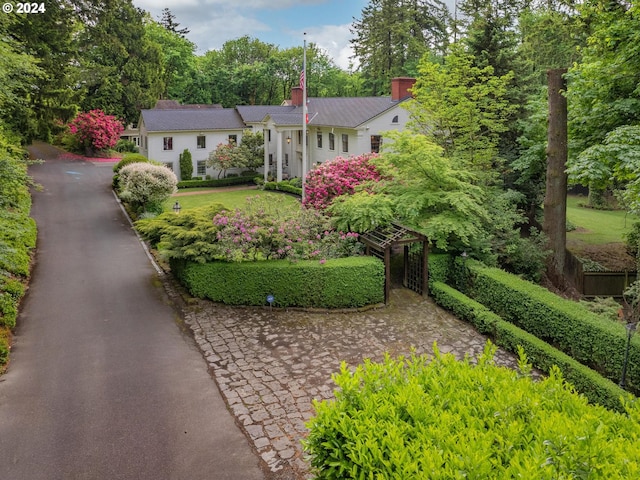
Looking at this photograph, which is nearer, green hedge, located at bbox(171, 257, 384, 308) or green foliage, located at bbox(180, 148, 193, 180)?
green hedge, located at bbox(171, 257, 384, 308)

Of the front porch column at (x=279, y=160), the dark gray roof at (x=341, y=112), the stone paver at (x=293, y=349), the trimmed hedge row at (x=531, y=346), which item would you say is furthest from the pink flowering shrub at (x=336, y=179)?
the front porch column at (x=279, y=160)

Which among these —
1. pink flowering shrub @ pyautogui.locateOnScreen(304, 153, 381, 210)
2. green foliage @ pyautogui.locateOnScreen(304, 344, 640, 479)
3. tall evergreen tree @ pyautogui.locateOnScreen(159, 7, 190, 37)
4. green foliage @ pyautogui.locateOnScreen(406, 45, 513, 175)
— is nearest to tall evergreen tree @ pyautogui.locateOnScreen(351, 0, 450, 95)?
green foliage @ pyautogui.locateOnScreen(406, 45, 513, 175)

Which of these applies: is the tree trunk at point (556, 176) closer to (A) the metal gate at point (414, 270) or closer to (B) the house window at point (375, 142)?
(A) the metal gate at point (414, 270)

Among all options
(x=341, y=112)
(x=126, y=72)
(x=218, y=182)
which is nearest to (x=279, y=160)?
(x=218, y=182)

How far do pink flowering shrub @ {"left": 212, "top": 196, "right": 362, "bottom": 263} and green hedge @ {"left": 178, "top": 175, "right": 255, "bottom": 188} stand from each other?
23.1 m

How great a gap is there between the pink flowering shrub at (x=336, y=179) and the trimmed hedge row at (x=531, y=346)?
516 centimetres

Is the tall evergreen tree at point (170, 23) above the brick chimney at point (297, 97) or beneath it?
above

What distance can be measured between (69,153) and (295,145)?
20171mm

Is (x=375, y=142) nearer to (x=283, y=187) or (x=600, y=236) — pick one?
(x=283, y=187)

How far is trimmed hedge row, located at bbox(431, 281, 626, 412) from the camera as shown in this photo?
388 inches

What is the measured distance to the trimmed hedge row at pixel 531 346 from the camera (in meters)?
9.85

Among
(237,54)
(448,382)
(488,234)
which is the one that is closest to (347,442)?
(448,382)

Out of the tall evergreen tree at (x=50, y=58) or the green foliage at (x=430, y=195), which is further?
the tall evergreen tree at (x=50, y=58)

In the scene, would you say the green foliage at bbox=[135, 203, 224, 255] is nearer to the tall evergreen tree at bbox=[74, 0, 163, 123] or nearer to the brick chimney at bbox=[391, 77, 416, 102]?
the brick chimney at bbox=[391, 77, 416, 102]
